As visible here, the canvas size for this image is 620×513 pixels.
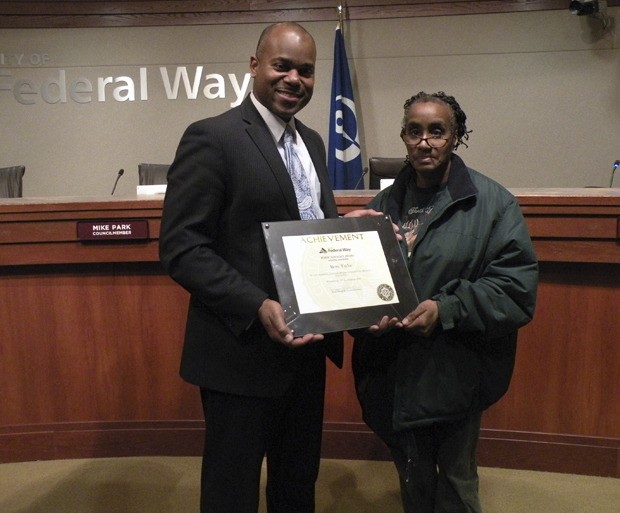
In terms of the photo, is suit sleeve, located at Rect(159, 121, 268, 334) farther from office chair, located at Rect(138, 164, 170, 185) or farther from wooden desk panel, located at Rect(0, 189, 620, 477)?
office chair, located at Rect(138, 164, 170, 185)

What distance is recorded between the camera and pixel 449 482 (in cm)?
140

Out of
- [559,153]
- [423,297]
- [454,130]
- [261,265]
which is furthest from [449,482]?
[559,153]

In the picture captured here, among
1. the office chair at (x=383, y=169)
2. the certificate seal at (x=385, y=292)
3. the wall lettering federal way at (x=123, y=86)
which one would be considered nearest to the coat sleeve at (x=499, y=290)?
the certificate seal at (x=385, y=292)

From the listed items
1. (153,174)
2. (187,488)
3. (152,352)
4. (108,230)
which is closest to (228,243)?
(108,230)

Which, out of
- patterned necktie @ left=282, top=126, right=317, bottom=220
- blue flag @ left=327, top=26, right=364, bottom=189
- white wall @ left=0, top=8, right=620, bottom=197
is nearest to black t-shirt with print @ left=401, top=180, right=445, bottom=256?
patterned necktie @ left=282, top=126, right=317, bottom=220

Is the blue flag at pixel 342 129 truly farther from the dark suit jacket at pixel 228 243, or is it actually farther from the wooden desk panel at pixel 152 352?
the dark suit jacket at pixel 228 243

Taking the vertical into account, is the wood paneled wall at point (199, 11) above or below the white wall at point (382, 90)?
above

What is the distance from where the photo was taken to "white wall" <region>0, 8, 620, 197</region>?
4.66 metres

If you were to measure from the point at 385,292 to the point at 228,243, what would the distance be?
1.17 feet

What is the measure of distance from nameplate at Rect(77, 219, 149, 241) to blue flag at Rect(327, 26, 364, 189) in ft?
9.06

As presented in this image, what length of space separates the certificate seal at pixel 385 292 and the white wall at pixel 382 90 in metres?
3.91

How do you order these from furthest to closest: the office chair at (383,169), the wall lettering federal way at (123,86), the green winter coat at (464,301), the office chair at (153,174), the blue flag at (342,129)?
the wall lettering federal way at (123,86) → the blue flag at (342,129) → the office chair at (153,174) → the office chair at (383,169) → the green winter coat at (464,301)

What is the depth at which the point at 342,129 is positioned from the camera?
4.68 m

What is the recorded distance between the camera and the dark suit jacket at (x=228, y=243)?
1.13 m
